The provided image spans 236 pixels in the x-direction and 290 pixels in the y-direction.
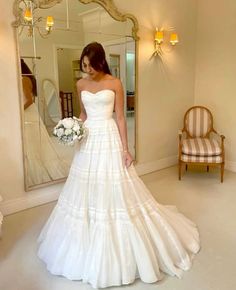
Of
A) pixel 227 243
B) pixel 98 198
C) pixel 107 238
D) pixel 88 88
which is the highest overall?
pixel 88 88

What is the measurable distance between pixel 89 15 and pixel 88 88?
1.63 metres

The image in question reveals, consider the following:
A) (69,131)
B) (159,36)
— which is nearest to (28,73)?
(69,131)

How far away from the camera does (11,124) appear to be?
120 inches

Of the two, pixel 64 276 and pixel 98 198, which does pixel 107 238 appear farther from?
pixel 64 276

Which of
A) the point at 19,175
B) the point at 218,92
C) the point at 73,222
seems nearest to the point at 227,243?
the point at 73,222

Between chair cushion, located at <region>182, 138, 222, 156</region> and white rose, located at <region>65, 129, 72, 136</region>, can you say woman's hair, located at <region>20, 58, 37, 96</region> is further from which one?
chair cushion, located at <region>182, 138, 222, 156</region>

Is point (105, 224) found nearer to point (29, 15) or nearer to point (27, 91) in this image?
point (27, 91)

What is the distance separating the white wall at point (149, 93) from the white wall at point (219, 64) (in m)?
0.16

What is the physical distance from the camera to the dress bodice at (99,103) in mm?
2160

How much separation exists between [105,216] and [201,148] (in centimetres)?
232

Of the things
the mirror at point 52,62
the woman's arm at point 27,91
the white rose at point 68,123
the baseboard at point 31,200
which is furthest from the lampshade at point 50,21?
the baseboard at point 31,200

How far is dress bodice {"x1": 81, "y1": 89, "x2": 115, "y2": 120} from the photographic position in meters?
2.16

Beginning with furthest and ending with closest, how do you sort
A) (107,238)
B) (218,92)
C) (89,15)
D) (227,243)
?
(218,92)
(89,15)
(227,243)
(107,238)

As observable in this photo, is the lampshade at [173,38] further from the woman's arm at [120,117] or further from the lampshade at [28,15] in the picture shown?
the woman's arm at [120,117]
